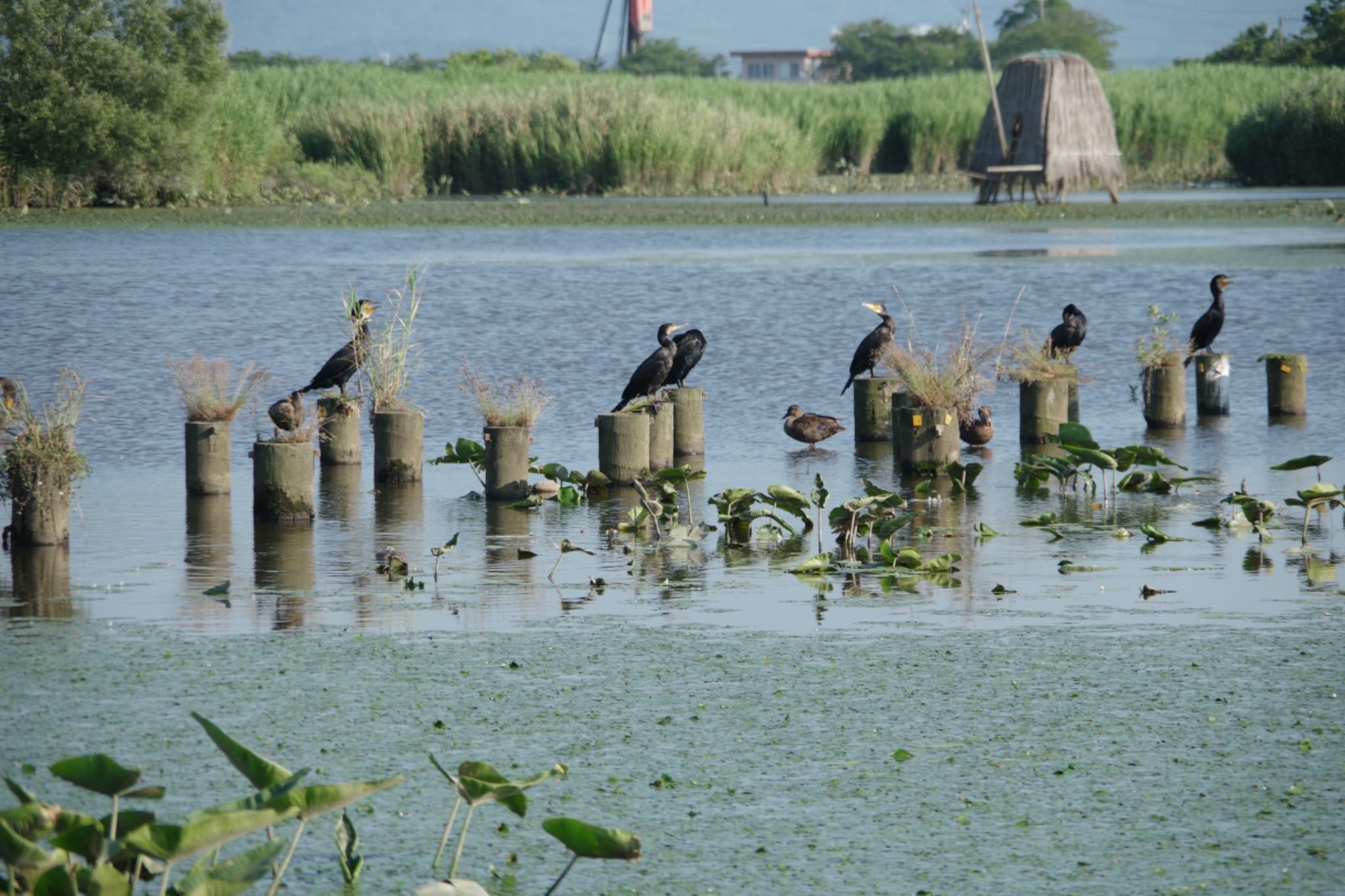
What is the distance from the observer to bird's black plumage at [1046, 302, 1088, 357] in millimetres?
13398

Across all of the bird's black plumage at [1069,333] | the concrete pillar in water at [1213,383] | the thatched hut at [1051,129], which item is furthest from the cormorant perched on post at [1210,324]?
the thatched hut at [1051,129]

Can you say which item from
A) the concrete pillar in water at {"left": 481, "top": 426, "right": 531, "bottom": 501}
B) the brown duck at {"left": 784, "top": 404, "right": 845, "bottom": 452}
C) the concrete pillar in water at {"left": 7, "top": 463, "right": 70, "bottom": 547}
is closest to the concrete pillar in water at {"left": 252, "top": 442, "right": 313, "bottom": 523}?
the concrete pillar in water at {"left": 7, "top": 463, "right": 70, "bottom": 547}

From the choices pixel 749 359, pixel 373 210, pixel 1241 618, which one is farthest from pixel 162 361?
pixel 373 210

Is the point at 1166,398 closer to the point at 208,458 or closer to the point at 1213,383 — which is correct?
the point at 1213,383

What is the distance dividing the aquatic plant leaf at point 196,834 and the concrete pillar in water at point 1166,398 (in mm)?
10192

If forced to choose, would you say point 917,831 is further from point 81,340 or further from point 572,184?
point 572,184

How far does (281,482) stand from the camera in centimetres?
945

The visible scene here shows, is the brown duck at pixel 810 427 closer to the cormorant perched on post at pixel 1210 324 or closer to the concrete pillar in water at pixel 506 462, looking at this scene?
the concrete pillar in water at pixel 506 462

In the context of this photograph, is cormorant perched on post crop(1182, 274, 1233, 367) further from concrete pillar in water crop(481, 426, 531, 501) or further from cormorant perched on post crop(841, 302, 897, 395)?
concrete pillar in water crop(481, 426, 531, 501)

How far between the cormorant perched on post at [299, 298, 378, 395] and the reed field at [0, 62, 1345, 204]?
2380 cm

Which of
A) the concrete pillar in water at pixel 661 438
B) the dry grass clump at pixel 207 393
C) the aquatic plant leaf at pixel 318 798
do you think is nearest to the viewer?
the aquatic plant leaf at pixel 318 798

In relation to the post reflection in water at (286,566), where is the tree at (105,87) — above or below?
above

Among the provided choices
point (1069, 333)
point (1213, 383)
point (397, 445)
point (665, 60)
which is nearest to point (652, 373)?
point (397, 445)

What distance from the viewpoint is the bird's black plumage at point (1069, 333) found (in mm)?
13398
